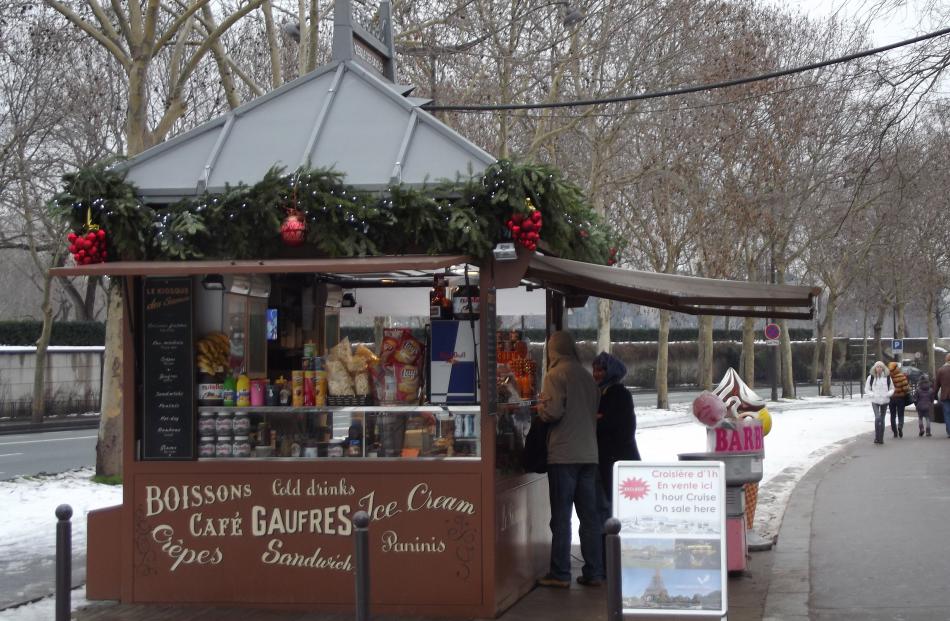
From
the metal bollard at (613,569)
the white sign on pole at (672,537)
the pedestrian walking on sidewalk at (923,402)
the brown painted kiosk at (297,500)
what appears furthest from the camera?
the pedestrian walking on sidewalk at (923,402)

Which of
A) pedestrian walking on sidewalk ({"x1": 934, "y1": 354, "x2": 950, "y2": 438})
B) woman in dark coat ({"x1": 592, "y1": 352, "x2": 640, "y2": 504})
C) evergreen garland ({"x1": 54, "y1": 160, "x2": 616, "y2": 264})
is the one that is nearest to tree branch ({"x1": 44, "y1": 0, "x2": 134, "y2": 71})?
evergreen garland ({"x1": 54, "y1": 160, "x2": 616, "y2": 264})

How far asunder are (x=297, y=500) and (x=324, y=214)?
2021 millimetres

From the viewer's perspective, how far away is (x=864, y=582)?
29.8 ft

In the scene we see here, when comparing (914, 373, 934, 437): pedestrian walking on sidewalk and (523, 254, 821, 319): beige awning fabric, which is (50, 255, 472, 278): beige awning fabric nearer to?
(523, 254, 821, 319): beige awning fabric

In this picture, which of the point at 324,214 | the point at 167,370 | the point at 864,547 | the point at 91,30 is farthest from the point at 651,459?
the point at 324,214

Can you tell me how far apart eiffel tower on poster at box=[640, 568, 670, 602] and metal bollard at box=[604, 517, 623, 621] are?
3.05 ft

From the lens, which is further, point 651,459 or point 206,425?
point 651,459

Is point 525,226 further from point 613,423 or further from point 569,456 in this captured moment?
point 613,423

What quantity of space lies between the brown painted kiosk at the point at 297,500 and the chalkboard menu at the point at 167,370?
0.03 ft

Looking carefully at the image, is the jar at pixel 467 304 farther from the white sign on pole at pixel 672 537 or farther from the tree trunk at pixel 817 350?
the tree trunk at pixel 817 350

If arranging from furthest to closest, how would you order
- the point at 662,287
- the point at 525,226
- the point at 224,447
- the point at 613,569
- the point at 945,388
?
the point at 945,388 → the point at 224,447 → the point at 662,287 → the point at 525,226 → the point at 613,569

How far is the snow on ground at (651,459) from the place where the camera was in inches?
437

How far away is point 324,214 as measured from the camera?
7.54 metres

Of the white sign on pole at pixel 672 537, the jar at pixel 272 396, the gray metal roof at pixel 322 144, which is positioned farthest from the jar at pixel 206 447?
the white sign on pole at pixel 672 537
